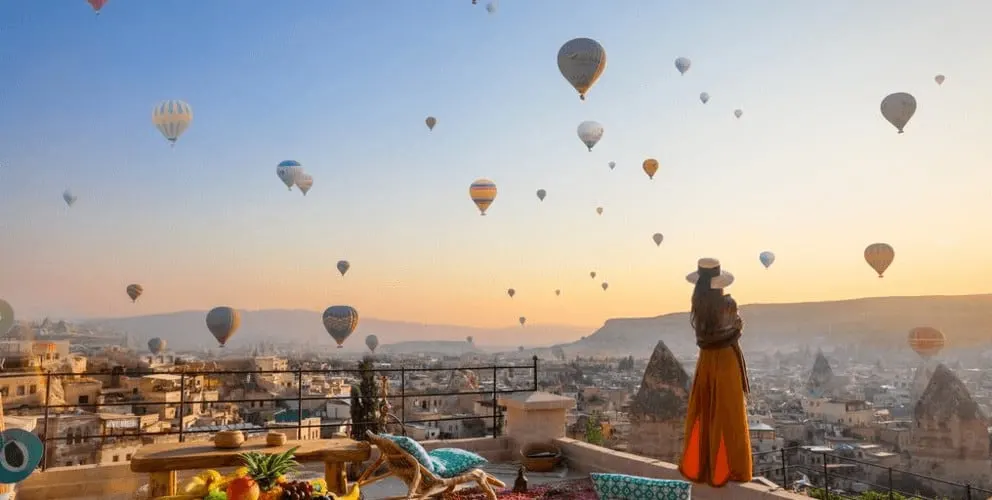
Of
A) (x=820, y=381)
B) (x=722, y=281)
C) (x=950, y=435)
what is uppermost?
(x=722, y=281)

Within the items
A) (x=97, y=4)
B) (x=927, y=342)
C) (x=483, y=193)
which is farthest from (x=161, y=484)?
(x=927, y=342)

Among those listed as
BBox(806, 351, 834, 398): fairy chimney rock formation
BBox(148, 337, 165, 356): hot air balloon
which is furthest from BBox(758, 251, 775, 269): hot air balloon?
BBox(806, 351, 834, 398): fairy chimney rock formation

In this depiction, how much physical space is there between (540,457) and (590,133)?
13031 millimetres

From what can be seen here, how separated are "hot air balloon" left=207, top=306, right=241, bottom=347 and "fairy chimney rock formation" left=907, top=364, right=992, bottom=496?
114 ft

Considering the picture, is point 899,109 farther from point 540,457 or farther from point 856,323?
point 856,323

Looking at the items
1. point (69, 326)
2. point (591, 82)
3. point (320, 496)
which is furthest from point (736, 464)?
point (69, 326)

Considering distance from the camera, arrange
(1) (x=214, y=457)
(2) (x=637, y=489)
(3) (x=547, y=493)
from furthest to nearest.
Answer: (3) (x=547, y=493), (1) (x=214, y=457), (2) (x=637, y=489)

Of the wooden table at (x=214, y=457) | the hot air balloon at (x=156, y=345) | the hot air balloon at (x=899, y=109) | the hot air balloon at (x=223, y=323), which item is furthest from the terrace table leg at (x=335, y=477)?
the hot air balloon at (x=156, y=345)

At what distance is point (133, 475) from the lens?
662cm

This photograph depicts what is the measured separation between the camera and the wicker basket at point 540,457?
7.44m

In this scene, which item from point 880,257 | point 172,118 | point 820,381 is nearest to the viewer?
point 172,118

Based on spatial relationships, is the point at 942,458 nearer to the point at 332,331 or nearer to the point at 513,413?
the point at 332,331

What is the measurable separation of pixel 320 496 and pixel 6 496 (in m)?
2.14

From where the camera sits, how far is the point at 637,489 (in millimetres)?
3990
